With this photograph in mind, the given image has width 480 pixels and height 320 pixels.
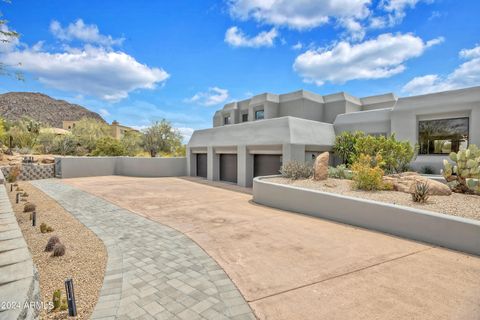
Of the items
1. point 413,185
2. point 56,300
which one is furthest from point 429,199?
point 56,300

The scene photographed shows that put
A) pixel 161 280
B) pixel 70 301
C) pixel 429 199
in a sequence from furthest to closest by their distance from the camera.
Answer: pixel 429 199 < pixel 161 280 < pixel 70 301

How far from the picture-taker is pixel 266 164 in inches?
650

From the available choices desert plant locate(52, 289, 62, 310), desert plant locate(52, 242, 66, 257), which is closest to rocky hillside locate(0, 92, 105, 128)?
desert plant locate(52, 242, 66, 257)

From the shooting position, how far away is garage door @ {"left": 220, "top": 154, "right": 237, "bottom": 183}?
19.0m

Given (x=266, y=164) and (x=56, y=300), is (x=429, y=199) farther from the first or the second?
(x=56, y=300)

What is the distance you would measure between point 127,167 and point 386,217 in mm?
23047

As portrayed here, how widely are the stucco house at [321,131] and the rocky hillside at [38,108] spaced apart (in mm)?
86740

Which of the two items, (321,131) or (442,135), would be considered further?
(321,131)

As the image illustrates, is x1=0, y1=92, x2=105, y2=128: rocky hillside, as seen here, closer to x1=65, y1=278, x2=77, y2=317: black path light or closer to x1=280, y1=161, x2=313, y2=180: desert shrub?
x1=280, y1=161, x2=313, y2=180: desert shrub

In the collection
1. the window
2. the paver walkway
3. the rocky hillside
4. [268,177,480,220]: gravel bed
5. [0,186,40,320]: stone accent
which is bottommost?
the paver walkway

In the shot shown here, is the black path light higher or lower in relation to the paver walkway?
higher

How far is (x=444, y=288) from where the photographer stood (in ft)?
14.3

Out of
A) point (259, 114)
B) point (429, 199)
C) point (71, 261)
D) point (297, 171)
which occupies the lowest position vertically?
point (71, 261)

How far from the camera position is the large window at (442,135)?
1383cm
